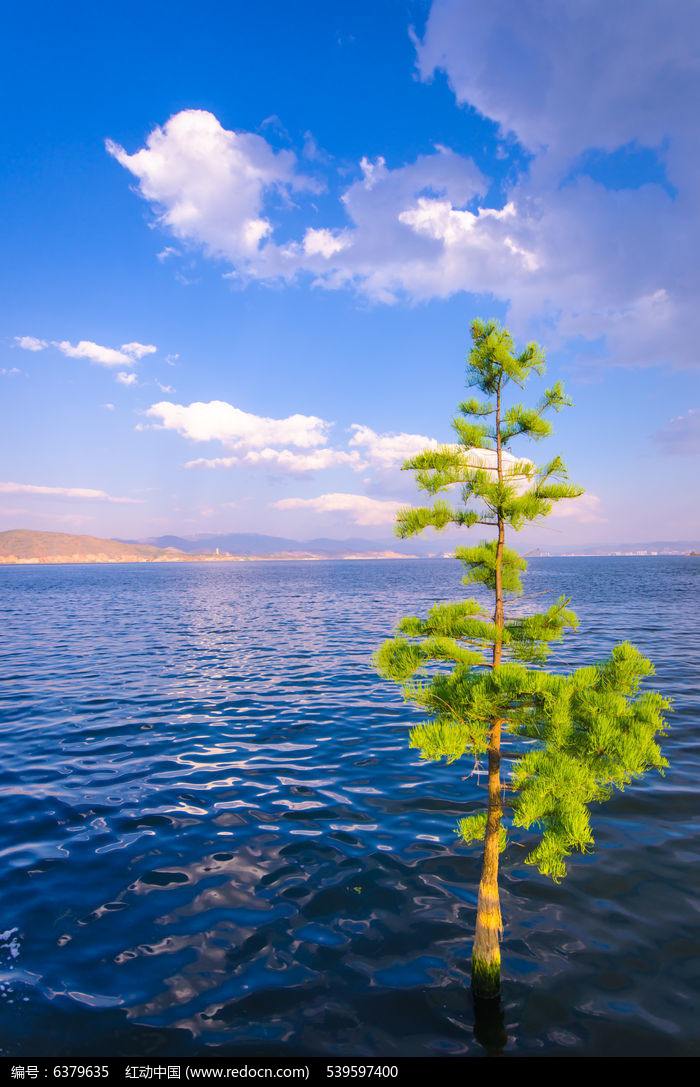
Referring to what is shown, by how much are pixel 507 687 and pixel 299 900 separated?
609 cm

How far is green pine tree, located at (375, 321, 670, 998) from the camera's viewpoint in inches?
231

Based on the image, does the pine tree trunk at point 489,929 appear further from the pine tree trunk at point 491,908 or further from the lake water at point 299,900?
the lake water at point 299,900

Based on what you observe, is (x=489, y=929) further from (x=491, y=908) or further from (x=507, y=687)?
(x=507, y=687)

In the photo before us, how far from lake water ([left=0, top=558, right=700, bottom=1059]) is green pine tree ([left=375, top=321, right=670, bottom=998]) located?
4.67ft

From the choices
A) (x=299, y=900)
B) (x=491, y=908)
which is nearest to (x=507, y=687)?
(x=491, y=908)

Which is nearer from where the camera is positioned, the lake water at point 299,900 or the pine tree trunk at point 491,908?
the lake water at point 299,900

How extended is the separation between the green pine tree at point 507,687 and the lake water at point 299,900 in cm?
142

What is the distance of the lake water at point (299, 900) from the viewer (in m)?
6.49

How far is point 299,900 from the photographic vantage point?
8984mm

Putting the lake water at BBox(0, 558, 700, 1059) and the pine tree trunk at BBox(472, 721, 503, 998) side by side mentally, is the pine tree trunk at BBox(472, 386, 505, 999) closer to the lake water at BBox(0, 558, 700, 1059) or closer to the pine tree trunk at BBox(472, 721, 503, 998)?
the pine tree trunk at BBox(472, 721, 503, 998)

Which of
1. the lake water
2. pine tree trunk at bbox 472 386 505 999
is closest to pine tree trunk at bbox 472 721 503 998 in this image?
pine tree trunk at bbox 472 386 505 999

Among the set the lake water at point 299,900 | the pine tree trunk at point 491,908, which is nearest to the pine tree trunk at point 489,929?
the pine tree trunk at point 491,908
